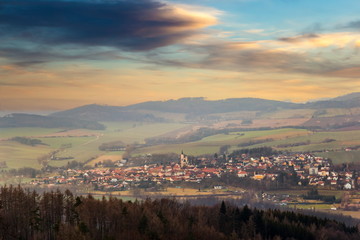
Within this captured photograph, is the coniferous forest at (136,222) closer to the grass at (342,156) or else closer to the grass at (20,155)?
the grass at (342,156)

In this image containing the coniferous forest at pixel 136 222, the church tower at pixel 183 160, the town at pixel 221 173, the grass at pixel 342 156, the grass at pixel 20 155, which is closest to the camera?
the coniferous forest at pixel 136 222

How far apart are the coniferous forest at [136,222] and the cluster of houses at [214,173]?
6917 centimetres

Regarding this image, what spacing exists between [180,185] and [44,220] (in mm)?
83709

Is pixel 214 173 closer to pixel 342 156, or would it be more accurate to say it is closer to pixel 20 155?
pixel 342 156

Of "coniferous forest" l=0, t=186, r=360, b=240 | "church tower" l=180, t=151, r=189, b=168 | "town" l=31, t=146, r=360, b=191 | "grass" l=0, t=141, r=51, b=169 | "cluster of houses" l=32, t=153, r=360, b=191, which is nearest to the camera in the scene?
"coniferous forest" l=0, t=186, r=360, b=240

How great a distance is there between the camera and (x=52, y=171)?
162 metres

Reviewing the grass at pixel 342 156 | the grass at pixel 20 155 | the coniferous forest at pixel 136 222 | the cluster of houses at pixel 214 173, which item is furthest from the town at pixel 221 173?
the coniferous forest at pixel 136 222

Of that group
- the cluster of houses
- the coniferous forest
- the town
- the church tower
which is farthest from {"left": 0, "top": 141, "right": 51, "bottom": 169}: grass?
the coniferous forest

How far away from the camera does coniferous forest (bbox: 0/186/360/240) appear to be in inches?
2037

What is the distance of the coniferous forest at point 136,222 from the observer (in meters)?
51.8

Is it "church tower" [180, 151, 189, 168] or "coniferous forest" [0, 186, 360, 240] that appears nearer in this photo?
"coniferous forest" [0, 186, 360, 240]

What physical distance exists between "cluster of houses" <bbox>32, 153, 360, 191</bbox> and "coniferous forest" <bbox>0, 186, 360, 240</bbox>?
69.2 meters

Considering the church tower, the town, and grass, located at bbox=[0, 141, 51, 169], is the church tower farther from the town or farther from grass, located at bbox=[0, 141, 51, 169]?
grass, located at bbox=[0, 141, 51, 169]

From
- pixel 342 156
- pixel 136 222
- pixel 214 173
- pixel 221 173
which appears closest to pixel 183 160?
pixel 214 173
